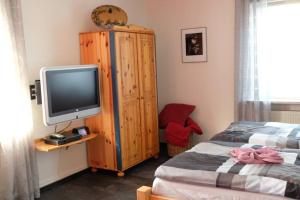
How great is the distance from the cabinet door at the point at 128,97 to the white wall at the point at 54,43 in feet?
1.88

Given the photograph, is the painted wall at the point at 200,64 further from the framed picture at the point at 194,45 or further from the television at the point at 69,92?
the television at the point at 69,92

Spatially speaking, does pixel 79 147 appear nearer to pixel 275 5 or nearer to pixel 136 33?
pixel 136 33

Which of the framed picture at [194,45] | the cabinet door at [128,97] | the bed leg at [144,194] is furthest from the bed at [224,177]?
the framed picture at [194,45]

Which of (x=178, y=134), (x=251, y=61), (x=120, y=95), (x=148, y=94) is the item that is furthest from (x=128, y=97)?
(x=251, y=61)

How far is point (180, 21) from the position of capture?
4930mm

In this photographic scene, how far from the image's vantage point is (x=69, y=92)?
3598 millimetres

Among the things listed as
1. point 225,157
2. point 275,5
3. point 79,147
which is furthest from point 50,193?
point 275,5

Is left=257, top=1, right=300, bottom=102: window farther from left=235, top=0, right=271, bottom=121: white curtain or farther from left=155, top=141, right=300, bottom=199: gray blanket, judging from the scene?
left=155, top=141, right=300, bottom=199: gray blanket

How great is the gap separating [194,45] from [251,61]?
36.3 inches

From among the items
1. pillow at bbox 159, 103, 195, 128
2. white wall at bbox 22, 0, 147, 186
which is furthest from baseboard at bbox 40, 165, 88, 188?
pillow at bbox 159, 103, 195, 128

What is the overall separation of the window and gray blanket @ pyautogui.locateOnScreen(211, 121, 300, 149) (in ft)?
3.56

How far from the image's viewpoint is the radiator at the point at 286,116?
13.7 feet

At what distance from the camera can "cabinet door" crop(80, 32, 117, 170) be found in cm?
387

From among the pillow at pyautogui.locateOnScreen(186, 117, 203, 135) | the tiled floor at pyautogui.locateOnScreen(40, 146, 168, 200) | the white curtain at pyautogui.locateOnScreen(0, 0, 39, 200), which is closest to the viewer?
the white curtain at pyautogui.locateOnScreen(0, 0, 39, 200)
